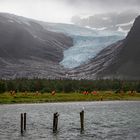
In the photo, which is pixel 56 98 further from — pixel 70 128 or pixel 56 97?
pixel 70 128

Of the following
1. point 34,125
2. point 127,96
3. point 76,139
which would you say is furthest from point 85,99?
point 76,139

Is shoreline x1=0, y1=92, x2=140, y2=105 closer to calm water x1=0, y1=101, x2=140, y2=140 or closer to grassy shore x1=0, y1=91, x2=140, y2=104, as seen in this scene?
grassy shore x1=0, y1=91, x2=140, y2=104

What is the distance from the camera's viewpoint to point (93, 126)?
8156cm

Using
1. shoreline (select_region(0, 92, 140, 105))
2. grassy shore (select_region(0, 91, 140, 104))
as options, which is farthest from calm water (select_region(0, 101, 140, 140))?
grassy shore (select_region(0, 91, 140, 104))

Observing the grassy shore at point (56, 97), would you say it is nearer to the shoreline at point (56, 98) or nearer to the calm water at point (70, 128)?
the shoreline at point (56, 98)

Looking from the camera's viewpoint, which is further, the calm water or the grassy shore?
the grassy shore

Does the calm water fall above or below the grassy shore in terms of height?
below

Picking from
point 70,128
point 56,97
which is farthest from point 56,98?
point 70,128

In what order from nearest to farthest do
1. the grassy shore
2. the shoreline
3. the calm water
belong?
1. the calm water
2. the shoreline
3. the grassy shore

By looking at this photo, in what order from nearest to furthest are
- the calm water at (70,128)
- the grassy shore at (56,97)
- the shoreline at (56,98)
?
the calm water at (70,128) < the shoreline at (56,98) < the grassy shore at (56,97)

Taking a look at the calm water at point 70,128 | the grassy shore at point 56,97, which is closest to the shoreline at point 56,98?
the grassy shore at point 56,97

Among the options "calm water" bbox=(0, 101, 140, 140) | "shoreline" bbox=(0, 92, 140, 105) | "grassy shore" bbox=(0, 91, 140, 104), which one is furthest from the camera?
"grassy shore" bbox=(0, 91, 140, 104)

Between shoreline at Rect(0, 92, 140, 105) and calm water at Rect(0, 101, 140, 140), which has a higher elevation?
shoreline at Rect(0, 92, 140, 105)

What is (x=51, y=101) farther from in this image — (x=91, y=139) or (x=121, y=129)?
(x=91, y=139)
